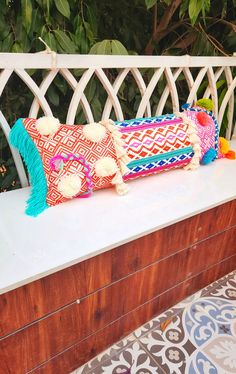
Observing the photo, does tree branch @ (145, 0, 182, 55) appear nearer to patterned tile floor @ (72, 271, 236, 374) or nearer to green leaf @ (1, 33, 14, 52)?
green leaf @ (1, 33, 14, 52)

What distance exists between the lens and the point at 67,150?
3.01 feet

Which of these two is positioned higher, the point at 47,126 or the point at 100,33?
the point at 100,33

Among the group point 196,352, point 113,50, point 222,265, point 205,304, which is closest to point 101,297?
point 196,352

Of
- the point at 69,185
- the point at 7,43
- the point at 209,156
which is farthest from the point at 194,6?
the point at 69,185

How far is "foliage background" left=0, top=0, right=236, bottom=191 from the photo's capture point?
1003mm

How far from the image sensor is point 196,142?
115cm

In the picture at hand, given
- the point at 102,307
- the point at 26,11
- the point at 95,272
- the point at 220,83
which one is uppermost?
the point at 26,11

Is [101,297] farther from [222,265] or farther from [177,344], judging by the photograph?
[222,265]

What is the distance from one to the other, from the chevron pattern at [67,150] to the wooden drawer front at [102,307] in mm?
342

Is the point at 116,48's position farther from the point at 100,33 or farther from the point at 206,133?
the point at 206,133

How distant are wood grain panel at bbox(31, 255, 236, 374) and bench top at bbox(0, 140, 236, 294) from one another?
0.35 meters

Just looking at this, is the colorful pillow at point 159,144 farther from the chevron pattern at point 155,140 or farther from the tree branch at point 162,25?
the tree branch at point 162,25

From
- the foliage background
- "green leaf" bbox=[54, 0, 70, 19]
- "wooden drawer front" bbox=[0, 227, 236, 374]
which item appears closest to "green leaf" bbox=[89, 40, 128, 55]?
the foliage background

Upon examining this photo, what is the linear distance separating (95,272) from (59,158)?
1.25ft
